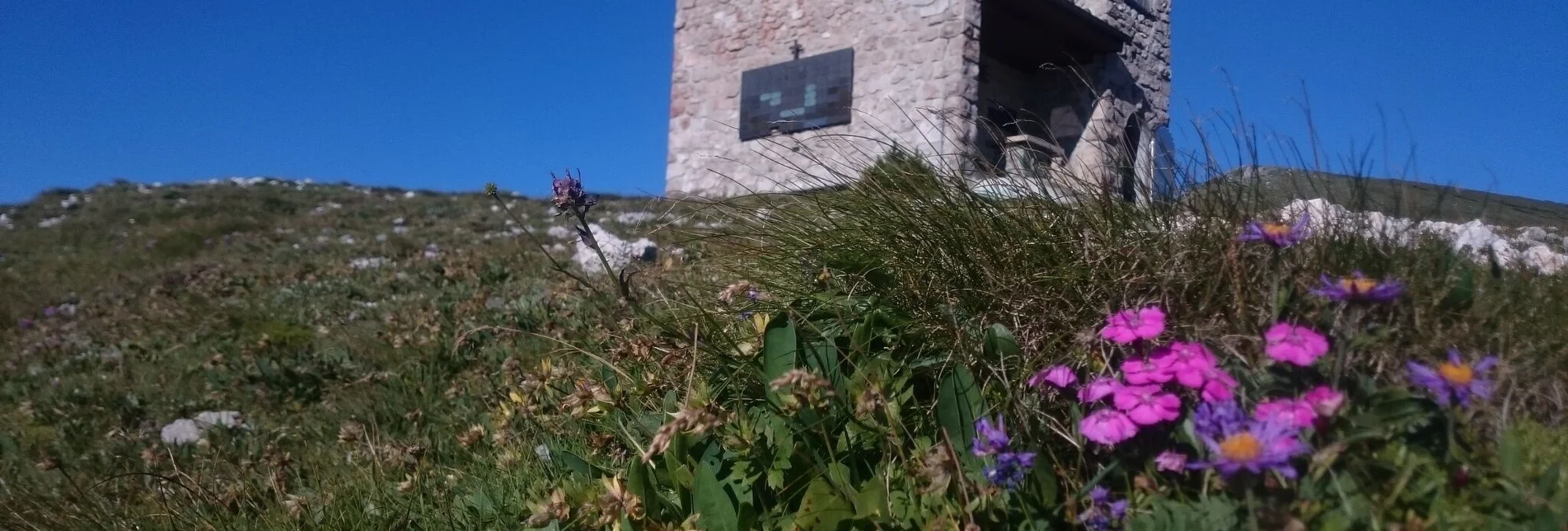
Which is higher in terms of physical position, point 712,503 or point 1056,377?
point 1056,377

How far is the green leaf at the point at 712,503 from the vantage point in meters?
1.61

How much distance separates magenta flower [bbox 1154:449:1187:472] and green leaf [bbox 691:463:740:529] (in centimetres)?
68

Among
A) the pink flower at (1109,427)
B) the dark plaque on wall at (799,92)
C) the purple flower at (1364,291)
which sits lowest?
the pink flower at (1109,427)

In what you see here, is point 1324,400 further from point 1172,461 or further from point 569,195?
point 569,195

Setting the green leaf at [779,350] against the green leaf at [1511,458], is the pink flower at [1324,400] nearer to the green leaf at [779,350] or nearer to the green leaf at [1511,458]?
the green leaf at [1511,458]

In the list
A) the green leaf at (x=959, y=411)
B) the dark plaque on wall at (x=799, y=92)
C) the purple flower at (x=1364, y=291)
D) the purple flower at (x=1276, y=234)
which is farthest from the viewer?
the dark plaque on wall at (x=799, y=92)

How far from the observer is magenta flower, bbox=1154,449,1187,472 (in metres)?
1.27

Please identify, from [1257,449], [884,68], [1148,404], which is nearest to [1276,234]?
[1148,404]

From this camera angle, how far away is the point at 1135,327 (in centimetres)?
149

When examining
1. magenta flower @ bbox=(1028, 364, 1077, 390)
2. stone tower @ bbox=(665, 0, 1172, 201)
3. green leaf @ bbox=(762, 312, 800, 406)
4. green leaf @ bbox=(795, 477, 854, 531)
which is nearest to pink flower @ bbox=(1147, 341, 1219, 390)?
magenta flower @ bbox=(1028, 364, 1077, 390)

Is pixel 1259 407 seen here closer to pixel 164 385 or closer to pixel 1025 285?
pixel 1025 285

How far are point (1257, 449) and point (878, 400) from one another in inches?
25.7

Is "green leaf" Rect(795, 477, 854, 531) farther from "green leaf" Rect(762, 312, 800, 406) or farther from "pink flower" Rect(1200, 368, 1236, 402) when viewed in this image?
"pink flower" Rect(1200, 368, 1236, 402)

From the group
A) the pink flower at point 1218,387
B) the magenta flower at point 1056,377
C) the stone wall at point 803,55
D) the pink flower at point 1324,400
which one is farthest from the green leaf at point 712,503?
the stone wall at point 803,55
